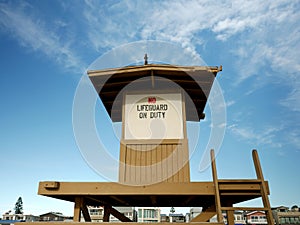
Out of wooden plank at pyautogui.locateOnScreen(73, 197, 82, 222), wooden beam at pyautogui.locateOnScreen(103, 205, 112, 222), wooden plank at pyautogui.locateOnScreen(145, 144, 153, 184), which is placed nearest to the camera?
wooden plank at pyautogui.locateOnScreen(73, 197, 82, 222)

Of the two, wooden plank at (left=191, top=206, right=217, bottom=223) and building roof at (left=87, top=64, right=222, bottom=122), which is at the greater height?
building roof at (left=87, top=64, right=222, bottom=122)

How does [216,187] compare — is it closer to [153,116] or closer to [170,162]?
[170,162]

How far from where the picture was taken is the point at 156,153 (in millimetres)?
4301

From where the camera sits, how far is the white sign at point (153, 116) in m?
4.51

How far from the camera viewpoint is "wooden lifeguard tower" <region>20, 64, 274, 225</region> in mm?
3545

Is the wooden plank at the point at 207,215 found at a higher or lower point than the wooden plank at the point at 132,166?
lower

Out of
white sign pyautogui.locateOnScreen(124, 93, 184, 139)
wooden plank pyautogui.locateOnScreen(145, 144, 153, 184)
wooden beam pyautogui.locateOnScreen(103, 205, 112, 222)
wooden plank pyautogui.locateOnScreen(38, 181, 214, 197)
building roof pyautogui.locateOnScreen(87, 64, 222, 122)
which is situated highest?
building roof pyautogui.locateOnScreen(87, 64, 222, 122)

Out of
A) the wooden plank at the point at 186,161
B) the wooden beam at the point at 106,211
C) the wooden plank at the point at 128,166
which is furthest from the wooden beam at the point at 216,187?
the wooden beam at the point at 106,211

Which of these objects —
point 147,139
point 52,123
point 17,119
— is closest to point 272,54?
point 147,139

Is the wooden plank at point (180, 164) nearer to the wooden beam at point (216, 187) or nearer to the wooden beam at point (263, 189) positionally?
the wooden beam at point (216, 187)

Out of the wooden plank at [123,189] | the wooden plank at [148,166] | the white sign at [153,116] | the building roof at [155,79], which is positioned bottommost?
the wooden plank at [123,189]

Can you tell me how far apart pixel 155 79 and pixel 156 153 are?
5.28 ft

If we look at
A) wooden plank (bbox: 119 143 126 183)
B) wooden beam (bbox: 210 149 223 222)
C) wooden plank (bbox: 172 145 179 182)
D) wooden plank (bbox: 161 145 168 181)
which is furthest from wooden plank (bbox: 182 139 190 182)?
wooden plank (bbox: 119 143 126 183)

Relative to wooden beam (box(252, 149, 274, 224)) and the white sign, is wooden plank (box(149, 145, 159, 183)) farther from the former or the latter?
wooden beam (box(252, 149, 274, 224))
